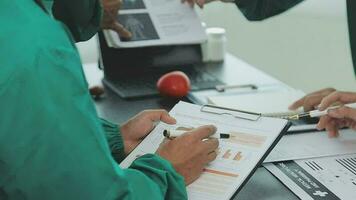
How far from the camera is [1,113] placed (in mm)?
665

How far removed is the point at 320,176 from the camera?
1.05m

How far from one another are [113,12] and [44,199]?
100cm

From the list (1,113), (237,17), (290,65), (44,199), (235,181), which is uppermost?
(1,113)

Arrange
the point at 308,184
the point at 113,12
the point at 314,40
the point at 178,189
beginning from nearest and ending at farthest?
1. the point at 178,189
2. the point at 308,184
3. the point at 113,12
4. the point at 314,40

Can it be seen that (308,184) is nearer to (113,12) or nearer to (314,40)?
(113,12)

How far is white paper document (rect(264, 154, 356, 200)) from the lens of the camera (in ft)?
3.24

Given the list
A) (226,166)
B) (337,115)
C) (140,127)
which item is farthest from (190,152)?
(337,115)

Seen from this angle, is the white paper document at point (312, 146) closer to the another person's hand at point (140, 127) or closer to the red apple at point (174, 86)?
the another person's hand at point (140, 127)

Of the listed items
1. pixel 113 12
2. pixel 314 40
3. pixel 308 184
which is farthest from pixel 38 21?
pixel 314 40

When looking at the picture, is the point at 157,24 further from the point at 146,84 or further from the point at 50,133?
the point at 50,133

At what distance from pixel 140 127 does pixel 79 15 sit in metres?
0.34

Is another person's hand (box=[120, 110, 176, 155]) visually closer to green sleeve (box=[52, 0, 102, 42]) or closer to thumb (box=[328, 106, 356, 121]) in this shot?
green sleeve (box=[52, 0, 102, 42])

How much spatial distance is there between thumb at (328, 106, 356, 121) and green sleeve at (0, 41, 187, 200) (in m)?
0.67

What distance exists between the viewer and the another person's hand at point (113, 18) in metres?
1.57
